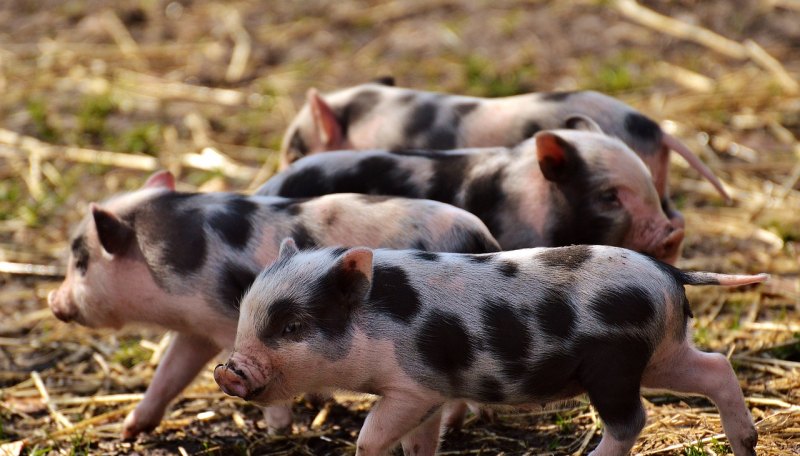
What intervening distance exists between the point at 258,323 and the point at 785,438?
2094 mm

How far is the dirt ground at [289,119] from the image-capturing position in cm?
516

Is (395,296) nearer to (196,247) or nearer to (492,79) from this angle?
(196,247)

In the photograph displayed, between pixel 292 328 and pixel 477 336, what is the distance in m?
0.62

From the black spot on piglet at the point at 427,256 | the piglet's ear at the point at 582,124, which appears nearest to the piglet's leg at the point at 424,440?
the black spot on piglet at the point at 427,256

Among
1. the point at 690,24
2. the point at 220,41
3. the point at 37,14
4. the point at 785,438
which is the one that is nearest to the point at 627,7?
the point at 690,24

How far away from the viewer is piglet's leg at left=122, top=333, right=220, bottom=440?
5.17 m

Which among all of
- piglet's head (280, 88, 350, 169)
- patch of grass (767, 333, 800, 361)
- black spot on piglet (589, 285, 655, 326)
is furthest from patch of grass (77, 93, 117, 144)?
black spot on piglet (589, 285, 655, 326)

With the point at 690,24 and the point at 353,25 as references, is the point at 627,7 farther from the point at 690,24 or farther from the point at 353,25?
the point at 353,25

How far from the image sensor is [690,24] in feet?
32.8

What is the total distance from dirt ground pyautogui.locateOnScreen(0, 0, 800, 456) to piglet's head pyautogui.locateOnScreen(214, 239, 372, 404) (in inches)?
34.8

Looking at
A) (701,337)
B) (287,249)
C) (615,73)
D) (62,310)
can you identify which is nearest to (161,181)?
(62,310)

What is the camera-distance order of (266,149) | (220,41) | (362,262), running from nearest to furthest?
(362,262), (266,149), (220,41)

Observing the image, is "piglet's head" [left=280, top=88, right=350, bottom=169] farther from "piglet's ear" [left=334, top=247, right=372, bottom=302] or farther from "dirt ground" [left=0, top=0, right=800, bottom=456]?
"piglet's ear" [left=334, top=247, right=372, bottom=302]

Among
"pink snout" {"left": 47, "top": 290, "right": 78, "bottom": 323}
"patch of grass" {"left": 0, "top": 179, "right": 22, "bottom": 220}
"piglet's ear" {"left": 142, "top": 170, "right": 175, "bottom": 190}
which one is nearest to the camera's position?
"pink snout" {"left": 47, "top": 290, "right": 78, "bottom": 323}
